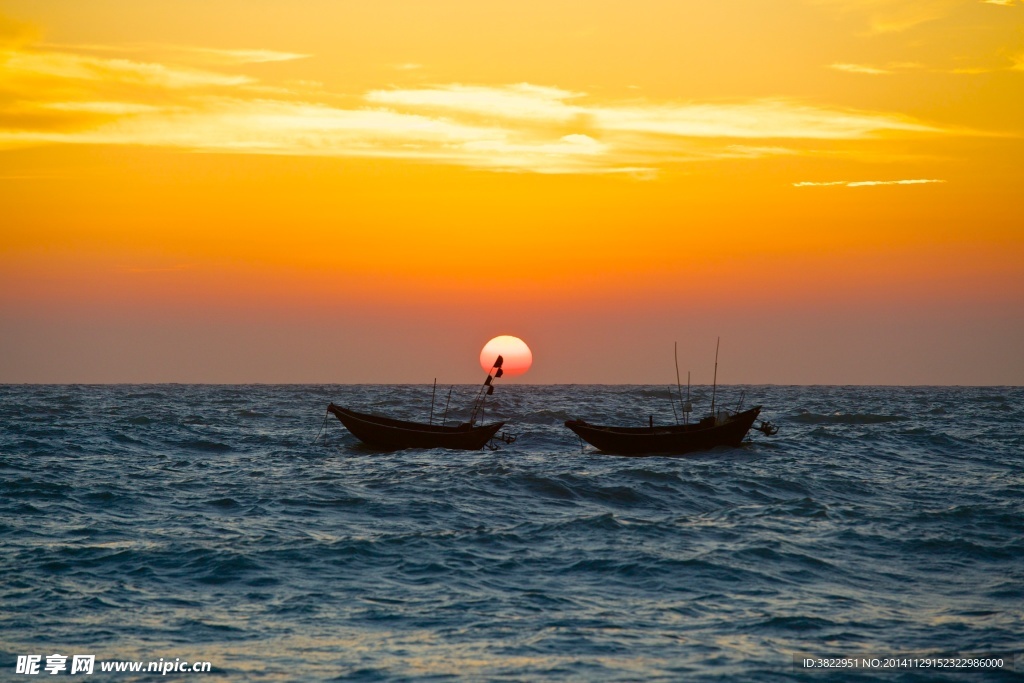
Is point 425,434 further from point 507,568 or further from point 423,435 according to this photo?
point 507,568

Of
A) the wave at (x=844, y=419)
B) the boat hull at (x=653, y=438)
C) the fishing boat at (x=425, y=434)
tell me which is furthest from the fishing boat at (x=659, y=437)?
the wave at (x=844, y=419)

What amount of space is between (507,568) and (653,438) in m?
25.0

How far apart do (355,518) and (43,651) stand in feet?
39.3

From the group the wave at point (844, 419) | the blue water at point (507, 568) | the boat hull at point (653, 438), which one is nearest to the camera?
the blue water at point (507, 568)

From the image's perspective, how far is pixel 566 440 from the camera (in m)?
58.1

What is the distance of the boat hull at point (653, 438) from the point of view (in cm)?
4453

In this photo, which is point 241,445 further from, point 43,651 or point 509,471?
point 43,651

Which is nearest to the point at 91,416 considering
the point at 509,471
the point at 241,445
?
the point at 241,445

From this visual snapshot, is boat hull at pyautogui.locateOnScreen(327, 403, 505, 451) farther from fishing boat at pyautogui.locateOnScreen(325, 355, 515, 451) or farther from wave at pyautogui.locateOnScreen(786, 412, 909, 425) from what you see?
wave at pyautogui.locateOnScreen(786, 412, 909, 425)

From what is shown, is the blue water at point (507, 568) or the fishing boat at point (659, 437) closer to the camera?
the blue water at point (507, 568)

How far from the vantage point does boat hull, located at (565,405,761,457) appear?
146ft

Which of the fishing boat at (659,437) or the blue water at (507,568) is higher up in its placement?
the fishing boat at (659,437)

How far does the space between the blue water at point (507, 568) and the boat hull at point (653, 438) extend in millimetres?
5378

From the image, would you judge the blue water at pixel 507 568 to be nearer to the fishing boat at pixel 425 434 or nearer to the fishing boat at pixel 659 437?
the fishing boat at pixel 659 437
